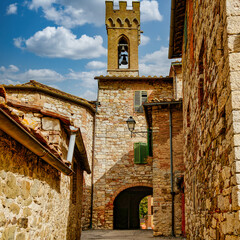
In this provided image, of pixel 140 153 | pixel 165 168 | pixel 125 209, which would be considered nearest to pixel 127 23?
pixel 140 153

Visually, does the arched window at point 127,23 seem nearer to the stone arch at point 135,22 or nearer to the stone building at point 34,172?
the stone arch at point 135,22

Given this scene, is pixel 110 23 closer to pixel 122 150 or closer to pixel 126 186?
pixel 122 150

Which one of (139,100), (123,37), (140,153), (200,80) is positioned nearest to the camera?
(200,80)

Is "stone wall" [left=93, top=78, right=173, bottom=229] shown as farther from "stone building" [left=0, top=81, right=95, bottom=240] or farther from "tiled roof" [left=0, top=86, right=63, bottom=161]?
"tiled roof" [left=0, top=86, right=63, bottom=161]

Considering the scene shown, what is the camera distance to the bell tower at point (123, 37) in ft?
75.7

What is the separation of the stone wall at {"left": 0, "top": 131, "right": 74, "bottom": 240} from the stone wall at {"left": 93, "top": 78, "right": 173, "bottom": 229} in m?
12.6

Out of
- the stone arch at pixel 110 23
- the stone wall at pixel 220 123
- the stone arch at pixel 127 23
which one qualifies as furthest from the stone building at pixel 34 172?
the stone arch at pixel 127 23

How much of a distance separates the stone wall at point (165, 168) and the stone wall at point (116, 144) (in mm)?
5226

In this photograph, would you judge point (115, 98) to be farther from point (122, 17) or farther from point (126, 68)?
point (122, 17)

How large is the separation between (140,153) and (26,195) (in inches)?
604

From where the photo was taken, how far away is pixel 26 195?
4367mm

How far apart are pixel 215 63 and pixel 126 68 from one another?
1886 cm

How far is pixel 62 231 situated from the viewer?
7.14m

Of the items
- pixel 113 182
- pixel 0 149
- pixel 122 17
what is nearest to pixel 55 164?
pixel 0 149
